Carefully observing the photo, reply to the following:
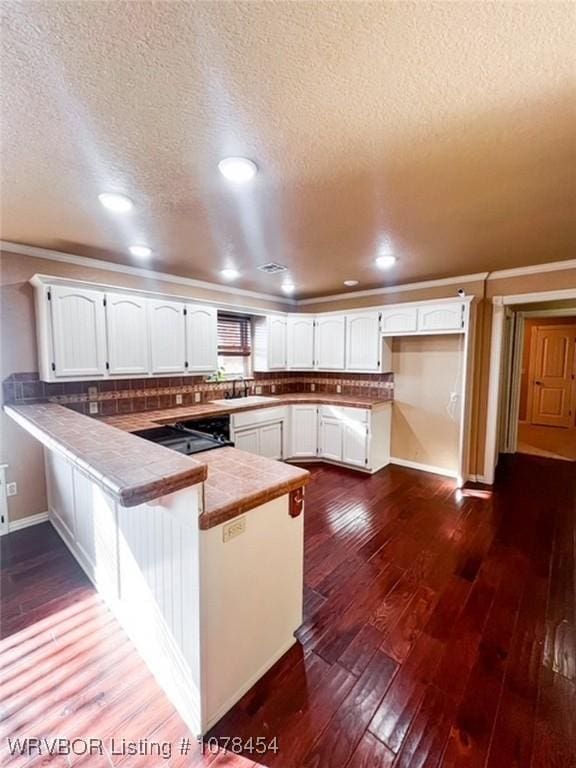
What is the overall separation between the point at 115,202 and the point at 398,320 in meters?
3.29

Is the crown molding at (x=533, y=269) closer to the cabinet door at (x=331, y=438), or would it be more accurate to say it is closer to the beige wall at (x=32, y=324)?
the beige wall at (x=32, y=324)

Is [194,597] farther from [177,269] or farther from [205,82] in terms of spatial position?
[177,269]

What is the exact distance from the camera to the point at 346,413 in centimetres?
443

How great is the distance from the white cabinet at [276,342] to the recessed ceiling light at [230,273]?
2.97 ft

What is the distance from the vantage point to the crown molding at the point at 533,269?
333 centimetres

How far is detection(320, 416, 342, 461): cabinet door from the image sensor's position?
4.51 m

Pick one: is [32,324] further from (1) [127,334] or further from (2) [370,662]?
(2) [370,662]

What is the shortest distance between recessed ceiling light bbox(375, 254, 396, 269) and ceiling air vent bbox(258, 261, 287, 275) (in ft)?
3.17

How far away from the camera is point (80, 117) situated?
4.36 ft

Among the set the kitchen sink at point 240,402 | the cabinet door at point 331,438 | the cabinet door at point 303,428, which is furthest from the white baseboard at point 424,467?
the kitchen sink at point 240,402

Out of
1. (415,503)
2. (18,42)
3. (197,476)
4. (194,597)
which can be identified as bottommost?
(415,503)

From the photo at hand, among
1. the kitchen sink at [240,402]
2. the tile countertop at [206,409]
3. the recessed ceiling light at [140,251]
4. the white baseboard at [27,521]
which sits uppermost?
the recessed ceiling light at [140,251]

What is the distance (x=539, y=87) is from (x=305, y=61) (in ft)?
2.71

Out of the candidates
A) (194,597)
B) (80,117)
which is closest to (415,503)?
(194,597)
